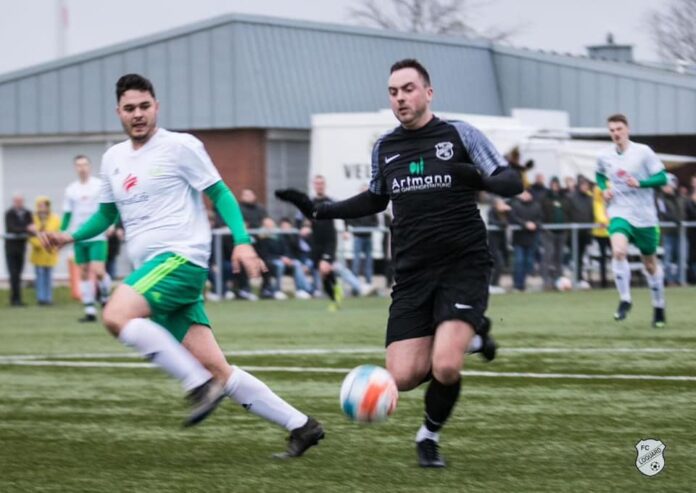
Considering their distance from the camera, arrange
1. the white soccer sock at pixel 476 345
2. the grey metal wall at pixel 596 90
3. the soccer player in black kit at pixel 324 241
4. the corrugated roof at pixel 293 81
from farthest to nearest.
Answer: the grey metal wall at pixel 596 90 → the corrugated roof at pixel 293 81 → the soccer player in black kit at pixel 324 241 → the white soccer sock at pixel 476 345

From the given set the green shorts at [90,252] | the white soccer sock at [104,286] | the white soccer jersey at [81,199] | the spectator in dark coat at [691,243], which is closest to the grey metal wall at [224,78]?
the spectator in dark coat at [691,243]

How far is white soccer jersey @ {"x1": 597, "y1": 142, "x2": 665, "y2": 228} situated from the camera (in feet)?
51.9

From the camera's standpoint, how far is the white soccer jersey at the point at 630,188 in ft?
51.9

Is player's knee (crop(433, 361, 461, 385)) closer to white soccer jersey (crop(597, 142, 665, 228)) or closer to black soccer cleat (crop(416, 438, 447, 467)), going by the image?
black soccer cleat (crop(416, 438, 447, 467))

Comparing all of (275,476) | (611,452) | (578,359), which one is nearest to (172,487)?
(275,476)

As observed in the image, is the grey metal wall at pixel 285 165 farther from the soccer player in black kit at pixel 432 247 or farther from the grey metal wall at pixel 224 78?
the soccer player in black kit at pixel 432 247

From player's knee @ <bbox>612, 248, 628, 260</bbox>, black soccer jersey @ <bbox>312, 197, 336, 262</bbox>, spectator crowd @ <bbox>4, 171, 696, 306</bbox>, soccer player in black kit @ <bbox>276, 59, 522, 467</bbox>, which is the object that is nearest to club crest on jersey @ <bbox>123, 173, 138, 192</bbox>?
soccer player in black kit @ <bbox>276, 59, 522, 467</bbox>

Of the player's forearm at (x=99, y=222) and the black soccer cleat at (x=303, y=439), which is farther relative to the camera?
the player's forearm at (x=99, y=222)

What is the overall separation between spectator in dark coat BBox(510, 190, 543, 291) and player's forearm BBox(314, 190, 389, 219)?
16707 millimetres

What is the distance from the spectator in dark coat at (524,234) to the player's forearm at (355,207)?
16707 millimetres

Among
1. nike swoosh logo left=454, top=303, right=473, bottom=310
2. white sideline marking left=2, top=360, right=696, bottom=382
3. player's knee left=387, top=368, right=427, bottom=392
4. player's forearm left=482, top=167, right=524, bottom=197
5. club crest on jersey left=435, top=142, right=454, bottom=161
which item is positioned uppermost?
club crest on jersey left=435, top=142, right=454, bottom=161

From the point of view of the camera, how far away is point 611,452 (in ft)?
26.2

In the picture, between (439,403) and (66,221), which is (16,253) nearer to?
(66,221)

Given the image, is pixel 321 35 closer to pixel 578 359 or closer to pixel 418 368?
pixel 578 359
